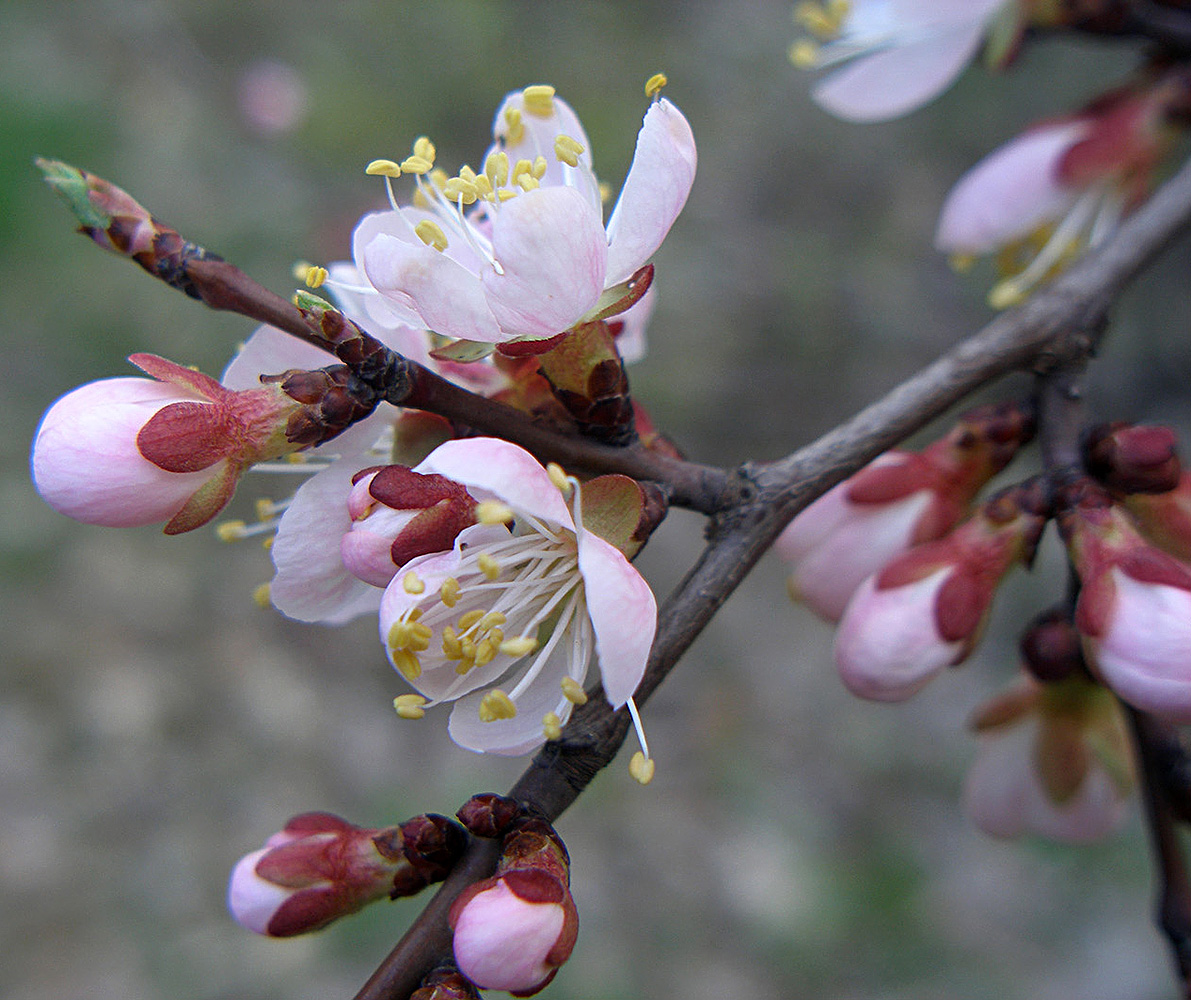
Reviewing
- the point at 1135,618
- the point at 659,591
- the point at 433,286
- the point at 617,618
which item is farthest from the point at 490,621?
the point at 659,591

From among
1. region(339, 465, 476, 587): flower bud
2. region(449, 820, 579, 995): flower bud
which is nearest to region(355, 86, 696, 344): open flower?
region(339, 465, 476, 587): flower bud

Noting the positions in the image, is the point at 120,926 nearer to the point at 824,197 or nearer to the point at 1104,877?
the point at 1104,877

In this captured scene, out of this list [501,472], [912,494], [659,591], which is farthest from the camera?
[659,591]

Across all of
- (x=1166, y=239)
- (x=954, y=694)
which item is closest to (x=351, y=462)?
(x=1166, y=239)

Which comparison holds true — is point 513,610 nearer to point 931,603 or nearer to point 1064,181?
point 931,603

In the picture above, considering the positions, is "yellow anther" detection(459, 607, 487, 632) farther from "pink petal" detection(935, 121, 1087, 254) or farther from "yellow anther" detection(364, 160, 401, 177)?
"pink petal" detection(935, 121, 1087, 254)


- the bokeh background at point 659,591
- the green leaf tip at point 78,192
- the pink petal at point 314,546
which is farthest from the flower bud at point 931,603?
the bokeh background at point 659,591

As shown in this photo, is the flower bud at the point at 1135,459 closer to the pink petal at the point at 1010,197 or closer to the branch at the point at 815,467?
the branch at the point at 815,467
